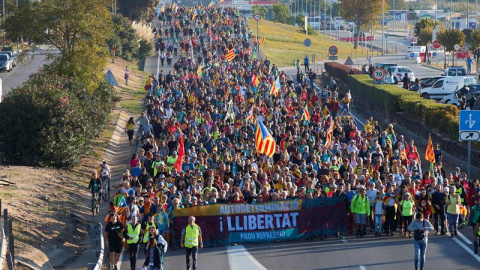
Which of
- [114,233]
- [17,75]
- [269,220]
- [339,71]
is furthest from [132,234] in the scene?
[17,75]

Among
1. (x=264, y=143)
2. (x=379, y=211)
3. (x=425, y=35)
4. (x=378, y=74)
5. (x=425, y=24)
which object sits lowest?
(x=379, y=211)

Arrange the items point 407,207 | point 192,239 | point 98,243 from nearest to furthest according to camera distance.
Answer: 1. point 192,239
2. point 98,243
3. point 407,207

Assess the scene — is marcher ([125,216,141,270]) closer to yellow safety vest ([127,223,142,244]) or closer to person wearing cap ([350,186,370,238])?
yellow safety vest ([127,223,142,244])

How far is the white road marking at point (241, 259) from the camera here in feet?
64.5

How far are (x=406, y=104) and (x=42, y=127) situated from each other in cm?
1721

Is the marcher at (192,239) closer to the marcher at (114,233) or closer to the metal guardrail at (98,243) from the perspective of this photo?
the marcher at (114,233)

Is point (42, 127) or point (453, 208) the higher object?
point (42, 127)

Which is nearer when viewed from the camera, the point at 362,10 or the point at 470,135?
the point at 470,135

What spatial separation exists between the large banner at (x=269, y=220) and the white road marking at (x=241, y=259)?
15.1 inches

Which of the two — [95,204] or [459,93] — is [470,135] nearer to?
[95,204]

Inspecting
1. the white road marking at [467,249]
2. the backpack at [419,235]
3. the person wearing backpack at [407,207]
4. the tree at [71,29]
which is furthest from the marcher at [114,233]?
the tree at [71,29]

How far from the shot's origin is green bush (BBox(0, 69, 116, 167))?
97.9 feet

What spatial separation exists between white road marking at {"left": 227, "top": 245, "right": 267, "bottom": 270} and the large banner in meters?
0.38

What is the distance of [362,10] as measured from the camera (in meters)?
105
